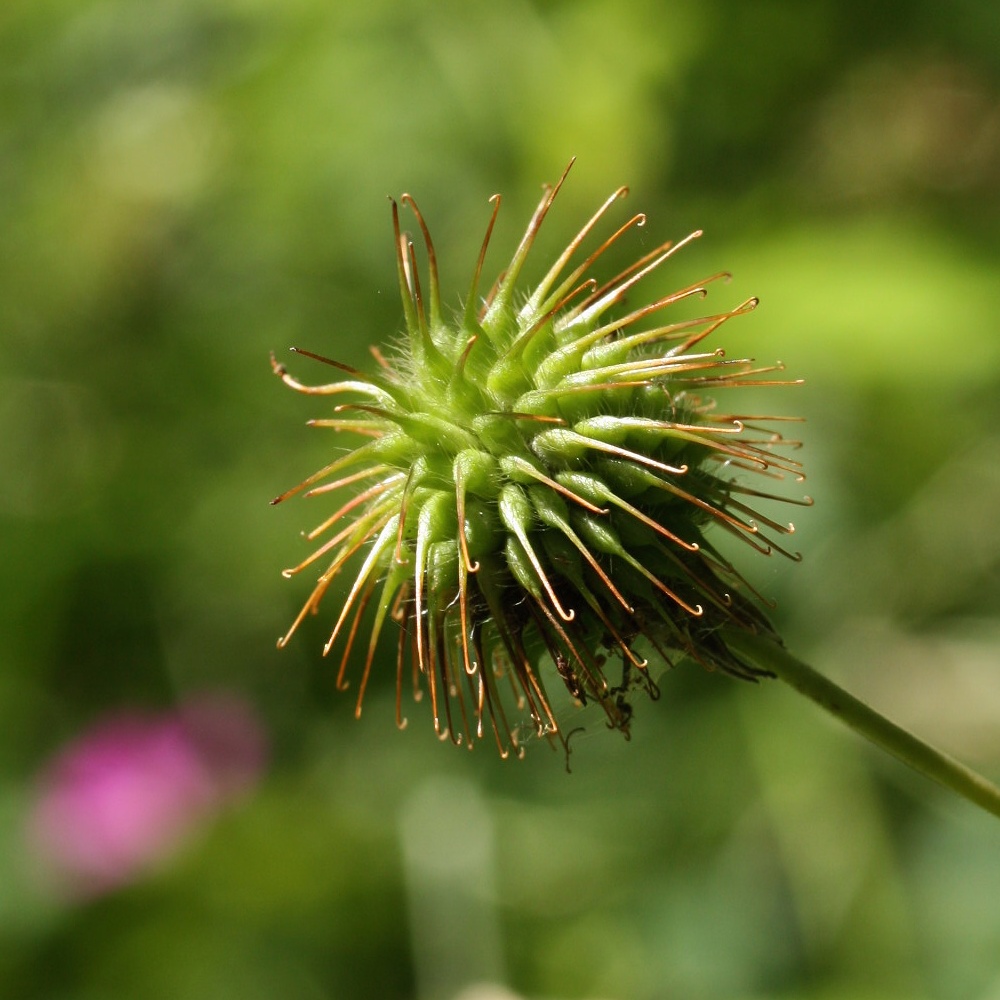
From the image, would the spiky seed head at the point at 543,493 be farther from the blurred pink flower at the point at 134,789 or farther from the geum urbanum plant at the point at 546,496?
the blurred pink flower at the point at 134,789

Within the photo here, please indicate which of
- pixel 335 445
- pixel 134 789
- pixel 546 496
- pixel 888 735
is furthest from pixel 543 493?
pixel 134 789

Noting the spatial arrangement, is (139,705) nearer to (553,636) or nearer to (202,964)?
(202,964)

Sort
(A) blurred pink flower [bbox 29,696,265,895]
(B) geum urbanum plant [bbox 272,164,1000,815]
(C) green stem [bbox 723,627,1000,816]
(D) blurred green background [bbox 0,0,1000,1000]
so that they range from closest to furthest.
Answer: (C) green stem [bbox 723,627,1000,816] → (B) geum urbanum plant [bbox 272,164,1000,815] → (D) blurred green background [bbox 0,0,1000,1000] → (A) blurred pink flower [bbox 29,696,265,895]

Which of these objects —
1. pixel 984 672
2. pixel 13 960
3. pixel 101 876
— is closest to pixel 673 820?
pixel 984 672

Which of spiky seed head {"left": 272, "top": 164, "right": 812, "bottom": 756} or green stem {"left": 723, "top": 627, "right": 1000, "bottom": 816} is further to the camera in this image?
spiky seed head {"left": 272, "top": 164, "right": 812, "bottom": 756}

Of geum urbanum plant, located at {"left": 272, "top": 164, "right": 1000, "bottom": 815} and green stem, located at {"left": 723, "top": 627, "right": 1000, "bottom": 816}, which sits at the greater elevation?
geum urbanum plant, located at {"left": 272, "top": 164, "right": 1000, "bottom": 815}

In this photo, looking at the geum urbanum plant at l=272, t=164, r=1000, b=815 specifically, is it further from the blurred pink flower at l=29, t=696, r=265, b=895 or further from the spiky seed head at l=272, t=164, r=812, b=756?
the blurred pink flower at l=29, t=696, r=265, b=895

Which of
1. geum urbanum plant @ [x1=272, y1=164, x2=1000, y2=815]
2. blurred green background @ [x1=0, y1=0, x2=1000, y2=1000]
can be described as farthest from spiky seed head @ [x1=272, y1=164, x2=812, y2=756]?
blurred green background @ [x1=0, y1=0, x2=1000, y2=1000]
